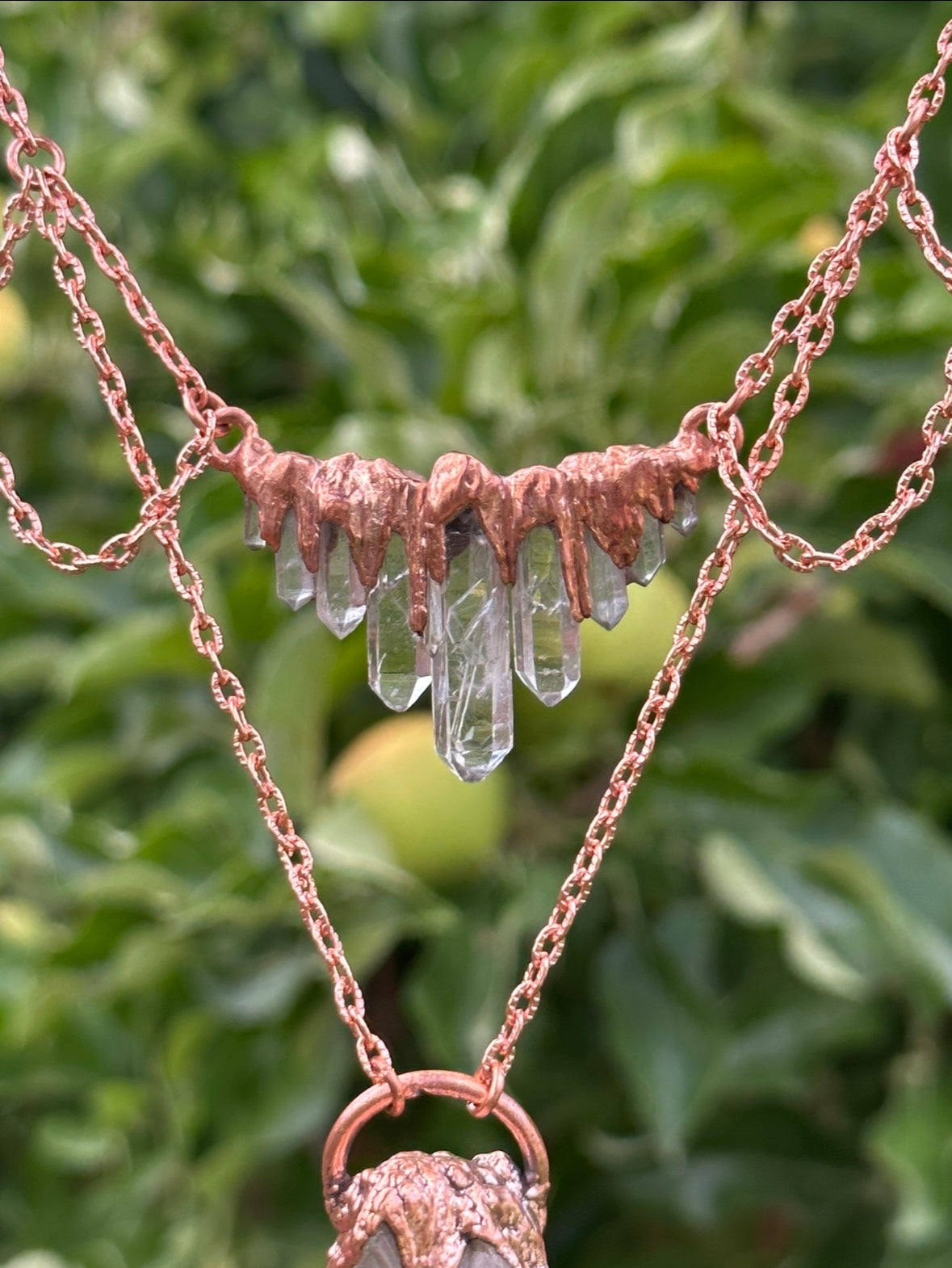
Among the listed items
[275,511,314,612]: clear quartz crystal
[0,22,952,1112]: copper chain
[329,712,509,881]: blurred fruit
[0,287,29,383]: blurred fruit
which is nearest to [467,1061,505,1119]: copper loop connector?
[0,22,952,1112]: copper chain

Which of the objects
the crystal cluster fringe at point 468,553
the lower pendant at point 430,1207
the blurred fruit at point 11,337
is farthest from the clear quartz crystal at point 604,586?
the blurred fruit at point 11,337

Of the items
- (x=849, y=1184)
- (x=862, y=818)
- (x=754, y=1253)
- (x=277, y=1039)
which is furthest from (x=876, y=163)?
(x=754, y=1253)

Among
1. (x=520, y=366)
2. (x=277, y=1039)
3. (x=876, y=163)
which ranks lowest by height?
(x=876, y=163)

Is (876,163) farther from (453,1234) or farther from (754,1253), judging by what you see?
(754,1253)

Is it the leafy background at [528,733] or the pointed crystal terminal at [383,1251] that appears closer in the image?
the pointed crystal terminal at [383,1251]

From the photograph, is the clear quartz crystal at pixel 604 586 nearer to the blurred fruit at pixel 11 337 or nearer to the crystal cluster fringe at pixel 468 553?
the crystal cluster fringe at pixel 468 553
